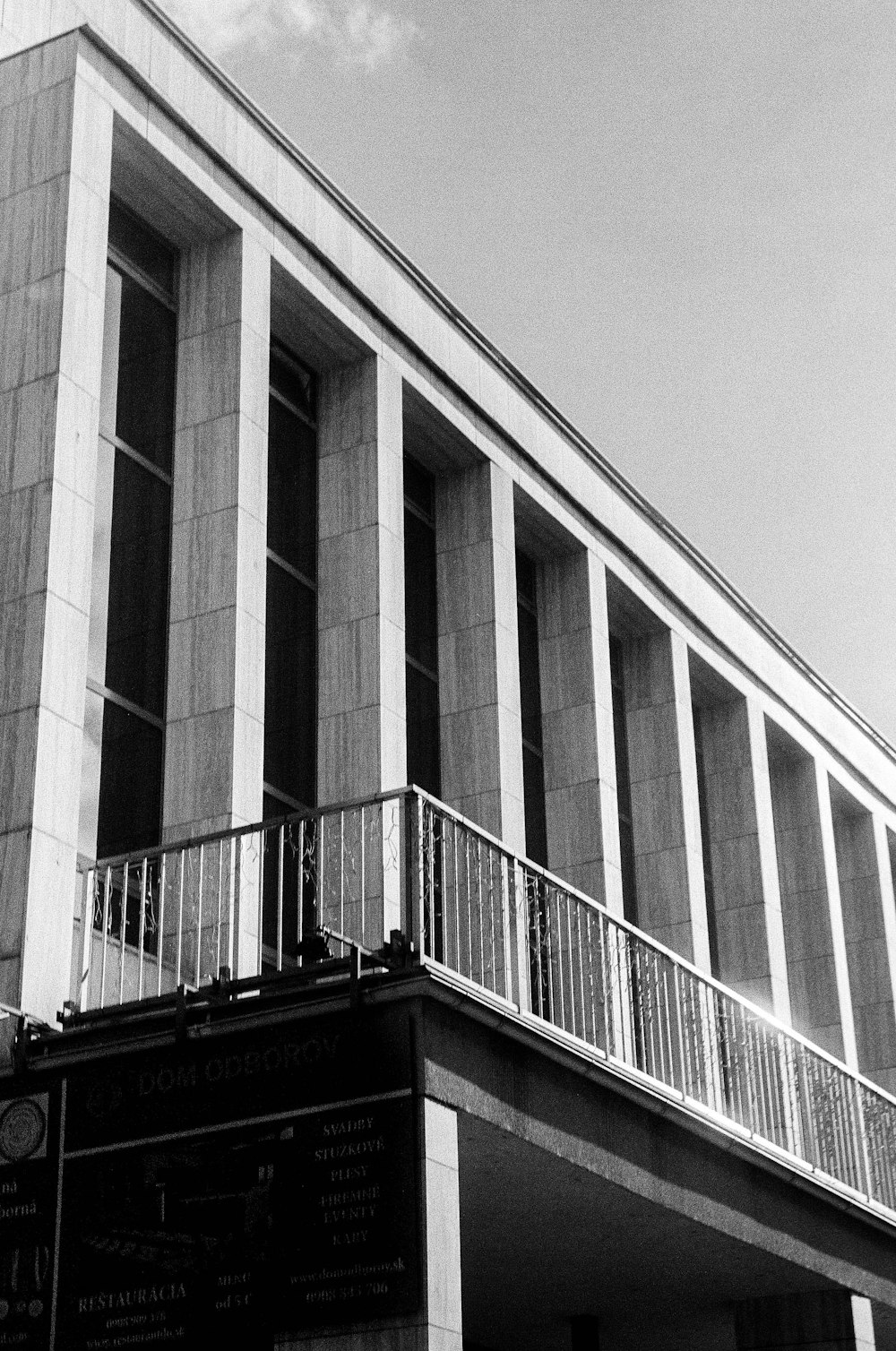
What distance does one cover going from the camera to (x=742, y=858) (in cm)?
2655

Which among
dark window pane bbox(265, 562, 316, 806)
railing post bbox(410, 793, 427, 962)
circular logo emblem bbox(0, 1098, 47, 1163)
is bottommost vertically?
circular logo emblem bbox(0, 1098, 47, 1163)

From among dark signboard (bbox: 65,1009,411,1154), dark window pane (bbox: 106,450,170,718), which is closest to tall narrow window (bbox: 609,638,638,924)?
dark window pane (bbox: 106,450,170,718)

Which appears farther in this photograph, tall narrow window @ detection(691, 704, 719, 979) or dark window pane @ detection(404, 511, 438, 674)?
tall narrow window @ detection(691, 704, 719, 979)

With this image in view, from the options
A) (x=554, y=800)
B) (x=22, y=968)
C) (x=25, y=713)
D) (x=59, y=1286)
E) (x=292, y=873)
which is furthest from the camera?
(x=554, y=800)

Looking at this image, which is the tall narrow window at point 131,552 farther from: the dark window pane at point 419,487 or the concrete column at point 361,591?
the dark window pane at point 419,487

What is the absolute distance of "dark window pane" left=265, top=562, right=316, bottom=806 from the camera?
60.4 feet

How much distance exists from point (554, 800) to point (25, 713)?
31.2 feet

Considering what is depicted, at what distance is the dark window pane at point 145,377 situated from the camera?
58.5 ft

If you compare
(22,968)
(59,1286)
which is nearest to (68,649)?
(22,968)

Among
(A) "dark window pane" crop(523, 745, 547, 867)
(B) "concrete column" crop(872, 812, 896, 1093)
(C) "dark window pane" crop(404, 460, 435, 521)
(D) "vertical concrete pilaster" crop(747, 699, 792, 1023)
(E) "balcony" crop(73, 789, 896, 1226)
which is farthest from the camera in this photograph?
(B) "concrete column" crop(872, 812, 896, 1093)

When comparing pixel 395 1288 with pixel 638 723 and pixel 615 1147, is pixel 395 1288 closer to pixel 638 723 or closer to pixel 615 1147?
pixel 615 1147

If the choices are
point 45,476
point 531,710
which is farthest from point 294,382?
point 45,476

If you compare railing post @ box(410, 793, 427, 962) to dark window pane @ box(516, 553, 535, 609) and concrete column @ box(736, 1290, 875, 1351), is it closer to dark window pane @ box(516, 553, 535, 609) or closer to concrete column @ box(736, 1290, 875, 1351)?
concrete column @ box(736, 1290, 875, 1351)

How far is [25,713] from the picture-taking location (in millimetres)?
14359
